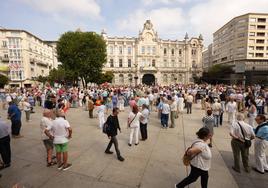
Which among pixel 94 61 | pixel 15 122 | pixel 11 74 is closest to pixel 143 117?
pixel 15 122

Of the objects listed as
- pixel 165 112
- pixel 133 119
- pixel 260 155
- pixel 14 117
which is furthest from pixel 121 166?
pixel 14 117

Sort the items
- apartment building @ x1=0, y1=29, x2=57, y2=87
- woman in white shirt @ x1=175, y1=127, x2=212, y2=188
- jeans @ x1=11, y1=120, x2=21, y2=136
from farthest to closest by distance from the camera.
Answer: apartment building @ x1=0, y1=29, x2=57, y2=87 → jeans @ x1=11, y1=120, x2=21, y2=136 → woman in white shirt @ x1=175, y1=127, x2=212, y2=188

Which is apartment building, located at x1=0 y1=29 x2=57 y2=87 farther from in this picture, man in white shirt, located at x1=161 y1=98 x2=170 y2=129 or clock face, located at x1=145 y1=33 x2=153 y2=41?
man in white shirt, located at x1=161 y1=98 x2=170 y2=129

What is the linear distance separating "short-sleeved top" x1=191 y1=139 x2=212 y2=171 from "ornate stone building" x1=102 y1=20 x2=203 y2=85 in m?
54.7

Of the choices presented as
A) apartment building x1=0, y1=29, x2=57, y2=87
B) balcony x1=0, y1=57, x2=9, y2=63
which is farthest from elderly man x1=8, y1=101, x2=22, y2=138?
balcony x1=0, y1=57, x2=9, y2=63

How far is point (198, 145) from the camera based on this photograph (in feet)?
10.4

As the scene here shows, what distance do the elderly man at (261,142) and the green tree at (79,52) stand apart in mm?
29279

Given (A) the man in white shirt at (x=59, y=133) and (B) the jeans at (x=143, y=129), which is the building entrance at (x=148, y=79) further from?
(A) the man in white shirt at (x=59, y=133)

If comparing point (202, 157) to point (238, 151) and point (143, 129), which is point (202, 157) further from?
point (143, 129)

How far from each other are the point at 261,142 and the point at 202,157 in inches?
103

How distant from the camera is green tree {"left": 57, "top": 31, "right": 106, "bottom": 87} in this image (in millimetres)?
29844

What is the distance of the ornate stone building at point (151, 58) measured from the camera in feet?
196

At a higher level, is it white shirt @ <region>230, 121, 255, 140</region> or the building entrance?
the building entrance

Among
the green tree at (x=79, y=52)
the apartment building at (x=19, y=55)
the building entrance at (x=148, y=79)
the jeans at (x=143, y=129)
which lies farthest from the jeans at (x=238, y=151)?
the building entrance at (x=148, y=79)
